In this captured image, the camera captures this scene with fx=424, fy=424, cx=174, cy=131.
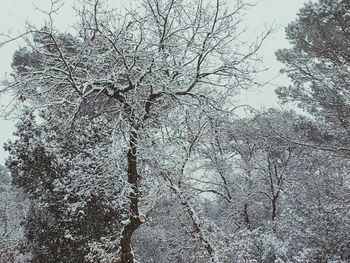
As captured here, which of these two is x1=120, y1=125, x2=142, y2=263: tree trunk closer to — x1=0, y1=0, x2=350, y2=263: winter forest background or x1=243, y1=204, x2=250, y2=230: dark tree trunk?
x1=0, y1=0, x2=350, y2=263: winter forest background

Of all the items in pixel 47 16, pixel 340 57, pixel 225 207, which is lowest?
pixel 225 207

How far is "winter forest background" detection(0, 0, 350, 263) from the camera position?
6.99 m

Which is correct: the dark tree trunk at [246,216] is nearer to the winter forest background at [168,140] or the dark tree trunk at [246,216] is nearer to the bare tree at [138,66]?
the winter forest background at [168,140]

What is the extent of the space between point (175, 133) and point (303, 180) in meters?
8.45

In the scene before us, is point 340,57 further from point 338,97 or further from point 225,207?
point 225,207

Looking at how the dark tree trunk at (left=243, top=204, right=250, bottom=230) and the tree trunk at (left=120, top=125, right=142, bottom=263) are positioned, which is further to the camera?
the dark tree trunk at (left=243, top=204, right=250, bottom=230)

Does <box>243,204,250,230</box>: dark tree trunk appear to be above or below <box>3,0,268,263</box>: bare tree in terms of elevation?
below

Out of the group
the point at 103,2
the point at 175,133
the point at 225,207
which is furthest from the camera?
the point at 225,207

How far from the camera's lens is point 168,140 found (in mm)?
8727

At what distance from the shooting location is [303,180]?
1634 cm

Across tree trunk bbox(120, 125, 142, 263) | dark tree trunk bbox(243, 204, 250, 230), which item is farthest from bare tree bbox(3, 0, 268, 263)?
dark tree trunk bbox(243, 204, 250, 230)

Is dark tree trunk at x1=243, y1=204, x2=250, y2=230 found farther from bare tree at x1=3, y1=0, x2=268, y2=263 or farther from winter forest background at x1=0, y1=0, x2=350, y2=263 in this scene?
bare tree at x1=3, y1=0, x2=268, y2=263

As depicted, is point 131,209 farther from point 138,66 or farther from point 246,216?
point 246,216

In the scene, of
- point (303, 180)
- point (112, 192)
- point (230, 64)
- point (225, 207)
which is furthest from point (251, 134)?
point (230, 64)
